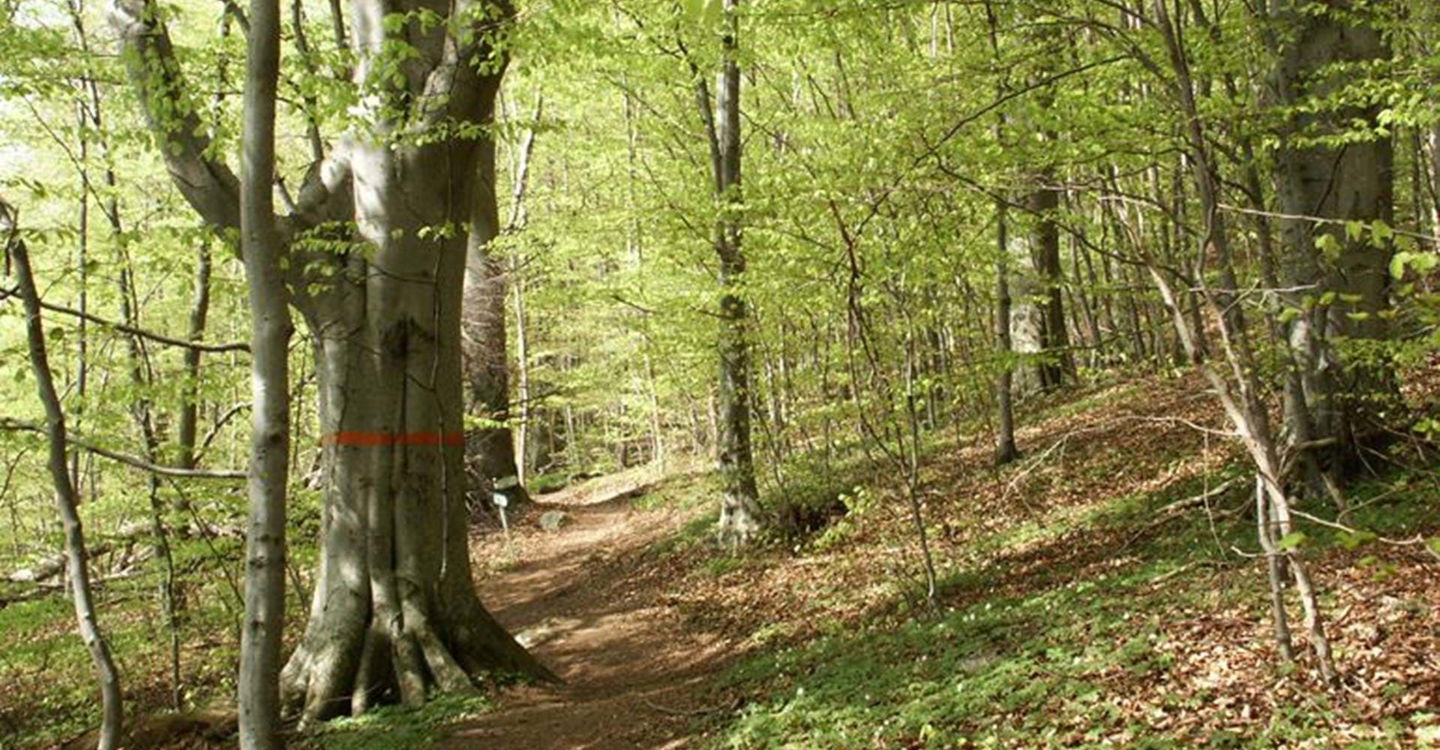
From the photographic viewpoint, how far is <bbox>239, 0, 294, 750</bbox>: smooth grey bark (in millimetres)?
3695

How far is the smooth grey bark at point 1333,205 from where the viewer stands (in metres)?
6.96

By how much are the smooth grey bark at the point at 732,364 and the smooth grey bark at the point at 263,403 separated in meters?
7.53

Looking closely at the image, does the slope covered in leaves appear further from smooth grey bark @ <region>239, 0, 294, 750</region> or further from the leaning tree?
smooth grey bark @ <region>239, 0, 294, 750</region>

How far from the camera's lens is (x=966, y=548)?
31.4 feet

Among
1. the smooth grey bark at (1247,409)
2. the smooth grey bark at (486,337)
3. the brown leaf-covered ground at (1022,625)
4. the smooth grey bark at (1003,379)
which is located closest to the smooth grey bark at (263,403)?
the brown leaf-covered ground at (1022,625)

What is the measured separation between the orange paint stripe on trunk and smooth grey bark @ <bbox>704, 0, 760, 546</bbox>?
4.30 m

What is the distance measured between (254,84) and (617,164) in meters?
11.8

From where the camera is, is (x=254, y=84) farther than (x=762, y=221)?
No

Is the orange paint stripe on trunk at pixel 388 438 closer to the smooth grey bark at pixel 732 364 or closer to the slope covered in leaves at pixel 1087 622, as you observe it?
the slope covered in leaves at pixel 1087 622

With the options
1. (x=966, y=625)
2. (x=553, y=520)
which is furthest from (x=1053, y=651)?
(x=553, y=520)

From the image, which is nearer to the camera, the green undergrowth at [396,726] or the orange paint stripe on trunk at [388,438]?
the green undergrowth at [396,726]

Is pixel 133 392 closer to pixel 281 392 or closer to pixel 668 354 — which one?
pixel 281 392

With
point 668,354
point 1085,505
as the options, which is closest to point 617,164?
point 668,354

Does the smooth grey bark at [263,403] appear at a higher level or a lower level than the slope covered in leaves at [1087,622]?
higher
